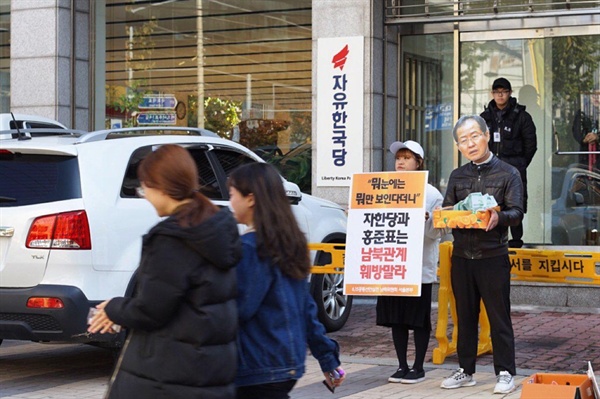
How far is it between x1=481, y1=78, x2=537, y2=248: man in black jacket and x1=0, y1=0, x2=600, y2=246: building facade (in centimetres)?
128

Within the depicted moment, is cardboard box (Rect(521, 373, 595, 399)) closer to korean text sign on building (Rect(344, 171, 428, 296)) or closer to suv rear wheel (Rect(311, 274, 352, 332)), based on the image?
korean text sign on building (Rect(344, 171, 428, 296))

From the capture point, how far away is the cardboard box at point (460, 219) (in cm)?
763

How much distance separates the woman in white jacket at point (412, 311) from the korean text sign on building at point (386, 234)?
116mm

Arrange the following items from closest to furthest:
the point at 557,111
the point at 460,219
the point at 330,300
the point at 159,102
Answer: the point at 460,219 → the point at 330,300 → the point at 557,111 → the point at 159,102

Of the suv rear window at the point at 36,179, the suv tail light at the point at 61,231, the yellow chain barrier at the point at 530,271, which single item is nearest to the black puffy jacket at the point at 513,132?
the yellow chain barrier at the point at 530,271

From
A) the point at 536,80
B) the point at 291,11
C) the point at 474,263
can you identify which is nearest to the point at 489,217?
the point at 474,263

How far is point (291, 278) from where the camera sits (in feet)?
14.4

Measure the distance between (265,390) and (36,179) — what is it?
4153 millimetres

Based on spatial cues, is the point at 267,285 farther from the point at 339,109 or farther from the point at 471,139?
the point at 339,109

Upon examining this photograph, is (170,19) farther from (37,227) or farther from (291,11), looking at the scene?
(37,227)

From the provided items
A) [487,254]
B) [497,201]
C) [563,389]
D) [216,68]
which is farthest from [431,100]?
[563,389]

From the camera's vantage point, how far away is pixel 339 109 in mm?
13492

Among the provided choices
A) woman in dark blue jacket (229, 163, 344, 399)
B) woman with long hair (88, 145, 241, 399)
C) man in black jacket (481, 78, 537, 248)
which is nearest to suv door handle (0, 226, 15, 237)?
woman in dark blue jacket (229, 163, 344, 399)

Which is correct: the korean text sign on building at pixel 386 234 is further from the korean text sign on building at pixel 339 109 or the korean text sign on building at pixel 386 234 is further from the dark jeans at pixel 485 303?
the korean text sign on building at pixel 339 109
